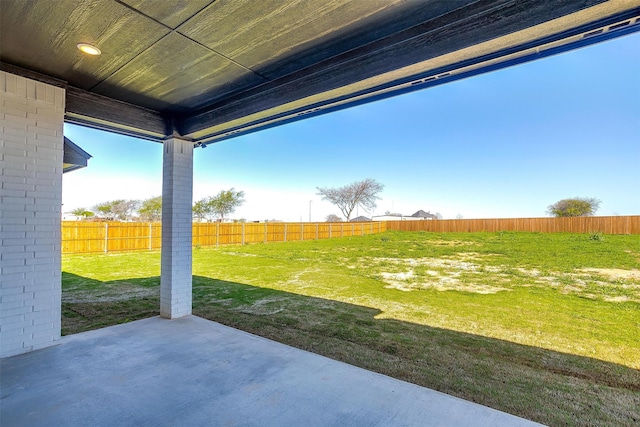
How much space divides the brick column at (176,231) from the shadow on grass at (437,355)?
43 cm

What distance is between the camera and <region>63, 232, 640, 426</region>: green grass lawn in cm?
238

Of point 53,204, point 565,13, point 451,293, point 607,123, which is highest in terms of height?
point 607,123

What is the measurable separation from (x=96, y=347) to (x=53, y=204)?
148 centimetres

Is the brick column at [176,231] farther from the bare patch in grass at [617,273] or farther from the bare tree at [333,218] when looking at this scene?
the bare tree at [333,218]

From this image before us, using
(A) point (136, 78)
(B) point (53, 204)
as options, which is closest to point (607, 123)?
(A) point (136, 78)

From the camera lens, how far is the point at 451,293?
19.3 ft

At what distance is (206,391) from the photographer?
2074 mm

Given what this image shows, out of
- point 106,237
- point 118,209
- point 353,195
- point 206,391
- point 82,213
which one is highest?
point 353,195

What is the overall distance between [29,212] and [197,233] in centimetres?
1174

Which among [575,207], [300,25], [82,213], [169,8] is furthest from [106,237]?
[575,207]

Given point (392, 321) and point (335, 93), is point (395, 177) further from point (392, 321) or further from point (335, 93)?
point (335, 93)

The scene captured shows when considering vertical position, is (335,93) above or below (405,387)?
above

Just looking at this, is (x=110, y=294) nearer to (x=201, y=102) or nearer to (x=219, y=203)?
(x=201, y=102)

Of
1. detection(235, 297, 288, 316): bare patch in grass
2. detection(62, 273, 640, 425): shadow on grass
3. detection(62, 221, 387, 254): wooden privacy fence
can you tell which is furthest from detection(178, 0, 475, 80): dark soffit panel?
detection(62, 221, 387, 254): wooden privacy fence
